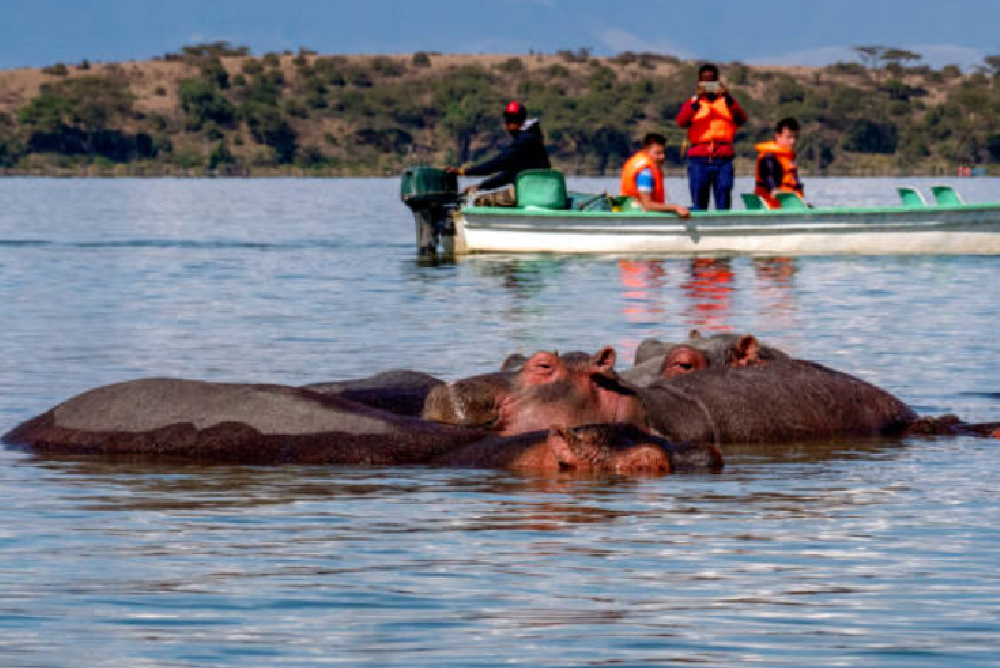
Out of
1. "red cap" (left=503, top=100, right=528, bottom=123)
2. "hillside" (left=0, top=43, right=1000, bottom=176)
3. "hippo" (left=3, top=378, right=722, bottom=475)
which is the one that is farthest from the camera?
"hillside" (left=0, top=43, right=1000, bottom=176)

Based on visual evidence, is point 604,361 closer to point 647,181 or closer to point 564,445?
point 564,445

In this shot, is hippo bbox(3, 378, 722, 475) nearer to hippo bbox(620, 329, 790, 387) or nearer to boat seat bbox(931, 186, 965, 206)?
hippo bbox(620, 329, 790, 387)

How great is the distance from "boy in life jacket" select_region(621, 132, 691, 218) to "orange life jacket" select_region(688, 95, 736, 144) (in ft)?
1.59

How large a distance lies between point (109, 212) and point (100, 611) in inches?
2009

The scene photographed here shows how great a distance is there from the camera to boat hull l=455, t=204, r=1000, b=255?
2819 centimetres

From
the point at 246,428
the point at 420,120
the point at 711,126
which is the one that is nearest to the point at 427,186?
the point at 711,126

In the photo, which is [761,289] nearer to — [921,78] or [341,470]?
[341,470]

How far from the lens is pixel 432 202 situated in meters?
30.7

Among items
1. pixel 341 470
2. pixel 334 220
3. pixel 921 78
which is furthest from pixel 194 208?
pixel 921 78

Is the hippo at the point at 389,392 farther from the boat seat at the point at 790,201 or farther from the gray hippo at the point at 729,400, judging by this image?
the boat seat at the point at 790,201

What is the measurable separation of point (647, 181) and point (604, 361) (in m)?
18.2

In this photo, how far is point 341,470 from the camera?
10102 mm

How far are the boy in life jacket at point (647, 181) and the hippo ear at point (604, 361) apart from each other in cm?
1652

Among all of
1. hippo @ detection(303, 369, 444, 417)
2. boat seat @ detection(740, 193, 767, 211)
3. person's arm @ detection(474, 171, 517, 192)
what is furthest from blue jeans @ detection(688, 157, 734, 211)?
hippo @ detection(303, 369, 444, 417)
